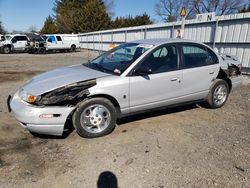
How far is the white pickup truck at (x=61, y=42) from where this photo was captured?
86.3 ft

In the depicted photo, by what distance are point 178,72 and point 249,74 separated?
21.7 ft

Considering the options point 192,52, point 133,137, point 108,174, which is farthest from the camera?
point 192,52

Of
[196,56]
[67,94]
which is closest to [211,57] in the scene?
[196,56]

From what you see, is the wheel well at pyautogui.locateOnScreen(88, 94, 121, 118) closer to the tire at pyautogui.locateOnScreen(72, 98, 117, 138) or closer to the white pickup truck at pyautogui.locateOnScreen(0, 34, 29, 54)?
the tire at pyautogui.locateOnScreen(72, 98, 117, 138)

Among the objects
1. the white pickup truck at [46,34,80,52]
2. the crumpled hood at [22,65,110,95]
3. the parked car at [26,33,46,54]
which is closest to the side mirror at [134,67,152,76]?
the crumpled hood at [22,65,110,95]

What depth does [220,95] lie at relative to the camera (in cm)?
529

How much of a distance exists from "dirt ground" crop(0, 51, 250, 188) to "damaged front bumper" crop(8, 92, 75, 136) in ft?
0.98

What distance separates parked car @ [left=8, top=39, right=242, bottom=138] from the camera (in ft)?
11.5

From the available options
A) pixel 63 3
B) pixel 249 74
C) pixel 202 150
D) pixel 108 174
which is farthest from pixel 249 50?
pixel 63 3

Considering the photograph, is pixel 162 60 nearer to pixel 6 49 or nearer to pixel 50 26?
pixel 6 49

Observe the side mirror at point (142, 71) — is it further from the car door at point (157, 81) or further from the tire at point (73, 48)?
the tire at point (73, 48)

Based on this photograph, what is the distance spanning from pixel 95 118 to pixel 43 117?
820 millimetres

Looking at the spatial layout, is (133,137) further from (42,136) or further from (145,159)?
(42,136)

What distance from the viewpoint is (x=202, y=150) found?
11.4 feet
